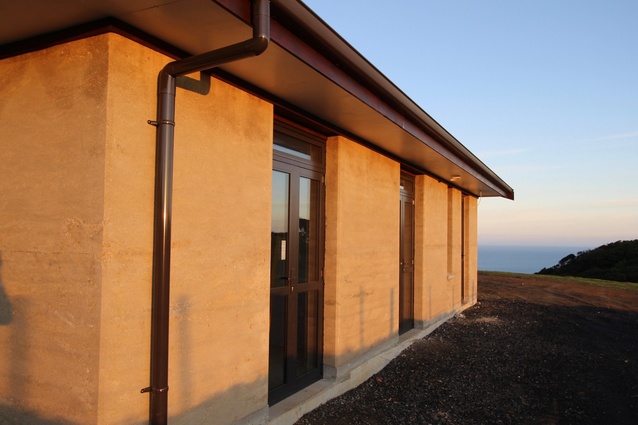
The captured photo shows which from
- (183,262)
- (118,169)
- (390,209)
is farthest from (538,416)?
(118,169)

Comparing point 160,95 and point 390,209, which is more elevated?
point 160,95

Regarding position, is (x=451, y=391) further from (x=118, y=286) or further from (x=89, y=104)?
(x=89, y=104)

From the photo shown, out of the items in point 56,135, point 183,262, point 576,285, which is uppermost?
point 56,135

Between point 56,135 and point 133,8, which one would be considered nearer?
point 133,8

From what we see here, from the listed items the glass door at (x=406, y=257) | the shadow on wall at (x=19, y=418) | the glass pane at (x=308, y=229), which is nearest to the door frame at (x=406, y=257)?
the glass door at (x=406, y=257)

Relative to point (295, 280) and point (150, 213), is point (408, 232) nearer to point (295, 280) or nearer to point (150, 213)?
point (295, 280)

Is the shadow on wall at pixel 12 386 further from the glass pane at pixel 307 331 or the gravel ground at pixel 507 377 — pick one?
the glass pane at pixel 307 331

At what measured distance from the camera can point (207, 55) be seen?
2.83m

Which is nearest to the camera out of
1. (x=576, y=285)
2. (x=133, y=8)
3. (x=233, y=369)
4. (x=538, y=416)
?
(x=133, y=8)

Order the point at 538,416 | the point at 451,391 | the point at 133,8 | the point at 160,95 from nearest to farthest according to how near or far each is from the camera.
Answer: the point at 133,8
the point at 160,95
the point at 538,416
the point at 451,391

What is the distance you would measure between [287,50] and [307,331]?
3334mm

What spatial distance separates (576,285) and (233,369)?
750 inches

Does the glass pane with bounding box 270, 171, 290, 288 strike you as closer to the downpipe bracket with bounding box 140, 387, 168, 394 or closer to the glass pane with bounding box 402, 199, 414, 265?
the downpipe bracket with bounding box 140, 387, 168, 394

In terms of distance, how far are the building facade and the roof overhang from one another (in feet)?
0.07
